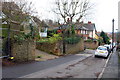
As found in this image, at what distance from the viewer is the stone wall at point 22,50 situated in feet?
37.1

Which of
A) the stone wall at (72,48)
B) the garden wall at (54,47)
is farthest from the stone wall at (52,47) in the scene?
the stone wall at (72,48)

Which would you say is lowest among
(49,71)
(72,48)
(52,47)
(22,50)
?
(49,71)

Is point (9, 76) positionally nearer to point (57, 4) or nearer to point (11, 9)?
point (11, 9)

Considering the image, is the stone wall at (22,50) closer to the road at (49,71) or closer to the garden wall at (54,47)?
the road at (49,71)

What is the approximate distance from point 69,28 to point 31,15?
8995 millimetres

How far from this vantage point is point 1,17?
13.3 metres

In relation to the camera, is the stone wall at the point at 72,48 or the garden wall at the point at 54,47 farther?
the stone wall at the point at 72,48

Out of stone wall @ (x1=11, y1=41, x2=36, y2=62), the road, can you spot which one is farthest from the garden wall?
the road

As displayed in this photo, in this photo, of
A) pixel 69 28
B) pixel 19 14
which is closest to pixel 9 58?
pixel 19 14

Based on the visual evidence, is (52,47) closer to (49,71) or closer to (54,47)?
(54,47)

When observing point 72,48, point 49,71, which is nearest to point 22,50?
point 49,71

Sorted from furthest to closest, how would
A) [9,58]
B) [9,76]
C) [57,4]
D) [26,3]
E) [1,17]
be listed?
[57,4] → [26,3] → [1,17] → [9,58] → [9,76]

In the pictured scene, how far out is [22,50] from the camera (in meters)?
11.7

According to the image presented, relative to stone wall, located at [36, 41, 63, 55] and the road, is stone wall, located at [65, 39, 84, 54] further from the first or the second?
the road
